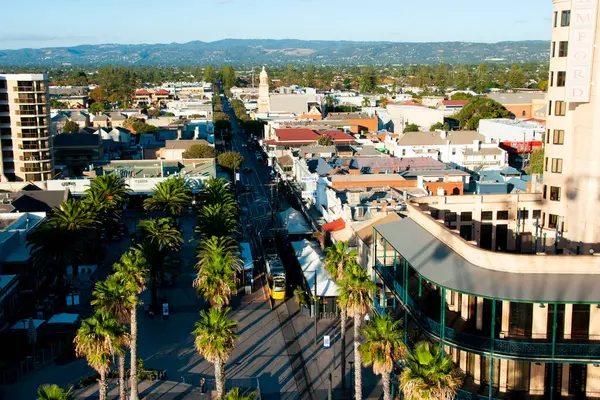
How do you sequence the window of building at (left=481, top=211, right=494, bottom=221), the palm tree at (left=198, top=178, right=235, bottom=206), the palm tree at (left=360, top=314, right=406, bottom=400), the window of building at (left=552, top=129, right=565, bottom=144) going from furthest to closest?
the palm tree at (left=198, top=178, right=235, bottom=206) → the window of building at (left=481, top=211, right=494, bottom=221) → the window of building at (left=552, top=129, right=565, bottom=144) → the palm tree at (left=360, top=314, right=406, bottom=400)

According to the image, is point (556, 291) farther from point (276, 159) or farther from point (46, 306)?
point (276, 159)

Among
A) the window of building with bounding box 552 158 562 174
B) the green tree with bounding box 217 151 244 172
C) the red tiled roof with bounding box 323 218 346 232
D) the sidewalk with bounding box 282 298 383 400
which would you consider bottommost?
the sidewalk with bounding box 282 298 383 400

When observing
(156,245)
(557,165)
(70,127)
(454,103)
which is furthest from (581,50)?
(454,103)

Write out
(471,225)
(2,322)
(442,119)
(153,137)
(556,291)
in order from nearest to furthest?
1. (556,291)
2. (471,225)
3. (2,322)
4. (153,137)
5. (442,119)

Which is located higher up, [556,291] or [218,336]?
[556,291]

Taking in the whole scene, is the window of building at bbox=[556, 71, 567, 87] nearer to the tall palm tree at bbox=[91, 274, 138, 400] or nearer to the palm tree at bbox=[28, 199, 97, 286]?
the tall palm tree at bbox=[91, 274, 138, 400]

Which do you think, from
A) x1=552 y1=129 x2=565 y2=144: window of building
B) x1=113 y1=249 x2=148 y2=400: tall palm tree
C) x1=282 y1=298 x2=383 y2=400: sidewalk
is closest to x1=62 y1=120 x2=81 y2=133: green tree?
x1=282 y1=298 x2=383 y2=400: sidewalk

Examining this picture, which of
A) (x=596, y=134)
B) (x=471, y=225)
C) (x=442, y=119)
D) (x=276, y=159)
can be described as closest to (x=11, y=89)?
(x=276, y=159)
